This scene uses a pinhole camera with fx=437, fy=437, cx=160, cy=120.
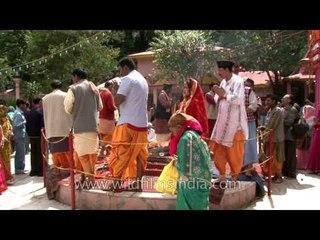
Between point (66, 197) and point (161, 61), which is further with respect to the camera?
point (161, 61)

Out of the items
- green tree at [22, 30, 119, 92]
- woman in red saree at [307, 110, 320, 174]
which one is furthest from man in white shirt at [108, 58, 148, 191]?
green tree at [22, 30, 119, 92]

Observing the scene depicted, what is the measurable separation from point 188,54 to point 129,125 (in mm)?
20254

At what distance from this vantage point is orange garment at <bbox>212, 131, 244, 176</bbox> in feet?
20.5

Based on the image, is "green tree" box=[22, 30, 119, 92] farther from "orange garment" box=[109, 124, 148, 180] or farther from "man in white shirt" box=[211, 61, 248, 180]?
"orange garment" box=[109, 124, 148, 180]

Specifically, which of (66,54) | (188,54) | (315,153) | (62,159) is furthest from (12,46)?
(315,153)

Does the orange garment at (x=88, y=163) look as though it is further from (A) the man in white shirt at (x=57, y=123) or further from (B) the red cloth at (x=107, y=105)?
(B) the red cloth at (x=107, y=105)

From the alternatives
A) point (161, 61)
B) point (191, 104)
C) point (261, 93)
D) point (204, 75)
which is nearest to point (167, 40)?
point (161, 61)

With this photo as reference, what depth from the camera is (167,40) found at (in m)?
25.7

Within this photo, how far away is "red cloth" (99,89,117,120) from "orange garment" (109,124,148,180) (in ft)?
6.19

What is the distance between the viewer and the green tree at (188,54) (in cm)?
2550

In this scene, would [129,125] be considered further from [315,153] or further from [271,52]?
[271,52]

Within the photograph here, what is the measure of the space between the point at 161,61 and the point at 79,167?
2001cm

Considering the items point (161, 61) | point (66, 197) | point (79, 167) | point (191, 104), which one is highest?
point (161, 61)

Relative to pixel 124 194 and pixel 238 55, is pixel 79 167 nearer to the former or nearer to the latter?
pixel 124 194
